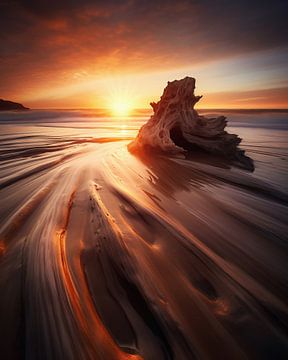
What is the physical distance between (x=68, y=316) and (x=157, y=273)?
589 millimetres

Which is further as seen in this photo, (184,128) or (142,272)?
(184,128)

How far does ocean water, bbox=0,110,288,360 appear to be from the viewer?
107cm

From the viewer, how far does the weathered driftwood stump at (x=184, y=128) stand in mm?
5445

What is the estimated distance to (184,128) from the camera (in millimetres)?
5711

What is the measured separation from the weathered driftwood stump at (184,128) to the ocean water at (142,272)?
2.51 meters

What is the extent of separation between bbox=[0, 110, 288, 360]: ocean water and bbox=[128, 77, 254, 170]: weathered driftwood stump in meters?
2.51

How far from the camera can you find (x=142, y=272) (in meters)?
1.49

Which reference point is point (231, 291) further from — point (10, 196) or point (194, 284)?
point (10, 196)

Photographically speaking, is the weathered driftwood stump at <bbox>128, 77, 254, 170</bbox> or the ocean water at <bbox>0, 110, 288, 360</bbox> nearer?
the ocean water at <bbox>0, 110, 288, 360</bbox>

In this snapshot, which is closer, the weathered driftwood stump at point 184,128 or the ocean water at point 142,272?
the ocean water at point 142,272

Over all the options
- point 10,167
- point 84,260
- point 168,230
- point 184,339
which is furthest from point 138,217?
point 10,167

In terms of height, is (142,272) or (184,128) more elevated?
(184,128)

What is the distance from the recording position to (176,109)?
5.75 m

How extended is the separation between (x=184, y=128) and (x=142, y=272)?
187 inches
